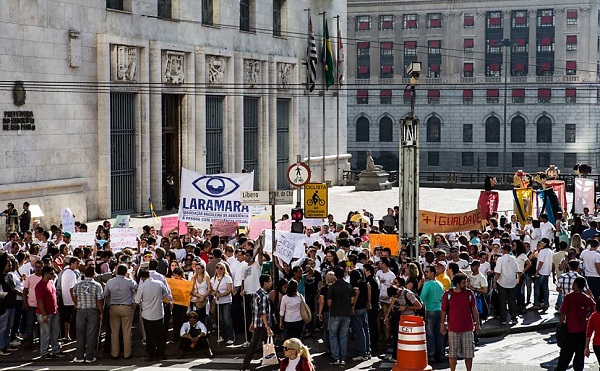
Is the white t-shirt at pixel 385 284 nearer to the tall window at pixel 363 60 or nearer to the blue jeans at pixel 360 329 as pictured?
the blue jeans at pixel 360 329

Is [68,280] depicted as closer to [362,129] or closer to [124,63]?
[124,63]

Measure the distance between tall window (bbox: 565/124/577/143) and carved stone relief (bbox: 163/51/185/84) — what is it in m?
61.7

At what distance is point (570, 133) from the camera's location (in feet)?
323

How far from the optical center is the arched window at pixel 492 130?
100375 mm

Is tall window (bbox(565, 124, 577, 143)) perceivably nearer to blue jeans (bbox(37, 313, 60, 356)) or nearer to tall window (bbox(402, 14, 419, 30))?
tall window (bbox(402, 14, 419, 30))

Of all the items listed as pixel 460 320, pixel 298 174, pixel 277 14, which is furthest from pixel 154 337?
pixel 277 14

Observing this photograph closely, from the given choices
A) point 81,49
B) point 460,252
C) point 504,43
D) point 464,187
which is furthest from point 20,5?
point 504,43

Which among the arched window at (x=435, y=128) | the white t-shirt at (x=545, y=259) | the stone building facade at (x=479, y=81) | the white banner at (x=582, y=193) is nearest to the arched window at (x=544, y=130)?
the stone building facade at (x=479, y=81)

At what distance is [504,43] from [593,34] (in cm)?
861

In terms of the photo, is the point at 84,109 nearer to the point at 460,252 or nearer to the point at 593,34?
the point at 460,252

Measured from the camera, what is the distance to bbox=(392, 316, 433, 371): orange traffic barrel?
15.7 meters

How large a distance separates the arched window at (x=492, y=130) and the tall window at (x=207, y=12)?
58.0 metres

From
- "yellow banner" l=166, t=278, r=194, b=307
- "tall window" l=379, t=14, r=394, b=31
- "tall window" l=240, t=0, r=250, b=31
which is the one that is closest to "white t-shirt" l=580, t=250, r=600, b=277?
"yellow banner" l=166, t=278, r=194, b=307

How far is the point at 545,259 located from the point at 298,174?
24.9 ft
